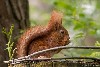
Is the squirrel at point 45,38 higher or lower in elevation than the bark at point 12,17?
lower

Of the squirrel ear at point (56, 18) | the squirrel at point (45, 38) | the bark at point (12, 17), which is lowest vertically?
the squirrel at point (45, 38)

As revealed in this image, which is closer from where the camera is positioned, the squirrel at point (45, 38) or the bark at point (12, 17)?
→ the squirrel at point (45, 38)

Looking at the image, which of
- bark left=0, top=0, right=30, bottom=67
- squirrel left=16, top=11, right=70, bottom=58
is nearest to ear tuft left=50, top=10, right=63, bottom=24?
squirrel left=16, top=11, right=70, bottom=58

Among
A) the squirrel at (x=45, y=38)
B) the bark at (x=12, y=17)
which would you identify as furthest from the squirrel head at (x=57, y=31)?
the bark at (x=12, y=17)

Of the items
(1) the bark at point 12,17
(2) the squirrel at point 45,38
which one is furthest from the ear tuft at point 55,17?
(1) the bark at point 12,17

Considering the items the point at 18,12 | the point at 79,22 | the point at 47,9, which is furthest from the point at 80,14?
the point at 47,9

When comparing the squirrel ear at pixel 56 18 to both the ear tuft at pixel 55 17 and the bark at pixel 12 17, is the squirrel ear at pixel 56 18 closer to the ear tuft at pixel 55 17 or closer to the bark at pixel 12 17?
the ear tuft at pixel 55 17

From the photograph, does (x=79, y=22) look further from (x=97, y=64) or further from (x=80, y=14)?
(x=97, y=64)
